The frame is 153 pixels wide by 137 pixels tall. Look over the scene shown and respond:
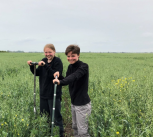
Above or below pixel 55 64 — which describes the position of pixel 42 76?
below

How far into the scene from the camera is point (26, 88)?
5.05m

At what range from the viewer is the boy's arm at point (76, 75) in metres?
2.14

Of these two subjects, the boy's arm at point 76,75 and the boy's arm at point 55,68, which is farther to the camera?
the boy's arm at point 55,68

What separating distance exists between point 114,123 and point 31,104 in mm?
2305

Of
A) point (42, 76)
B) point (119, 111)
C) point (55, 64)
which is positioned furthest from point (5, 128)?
point (119, 111)

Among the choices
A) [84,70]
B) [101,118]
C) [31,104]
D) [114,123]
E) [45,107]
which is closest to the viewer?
[84,70]

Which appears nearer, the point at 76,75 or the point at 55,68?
the point at 76,75

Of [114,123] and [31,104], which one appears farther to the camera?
[31,104]

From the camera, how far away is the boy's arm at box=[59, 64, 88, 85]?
2.14 metres

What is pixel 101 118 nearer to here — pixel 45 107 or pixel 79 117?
Result: pixel 79 117

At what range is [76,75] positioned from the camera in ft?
7.22

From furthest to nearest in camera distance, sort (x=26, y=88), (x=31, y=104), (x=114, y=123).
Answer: (x=26, y=88) → (x=31, y=104) → (x=114, y=123)

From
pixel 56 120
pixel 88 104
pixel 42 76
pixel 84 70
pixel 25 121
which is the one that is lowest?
pixel 56 120

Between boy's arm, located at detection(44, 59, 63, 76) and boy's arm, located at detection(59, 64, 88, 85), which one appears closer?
boy's arm, located at detection(59, 64, 88, 85)
